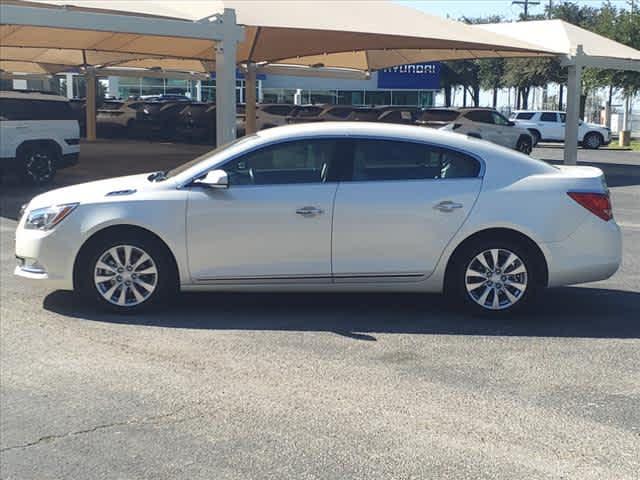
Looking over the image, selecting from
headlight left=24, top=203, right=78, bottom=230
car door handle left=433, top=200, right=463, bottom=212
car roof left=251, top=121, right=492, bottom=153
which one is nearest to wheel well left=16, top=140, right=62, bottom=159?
headlight left=24, top=203, right=78, bottom=230

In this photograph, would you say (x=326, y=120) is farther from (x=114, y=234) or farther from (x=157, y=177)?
(x=114, y=234)

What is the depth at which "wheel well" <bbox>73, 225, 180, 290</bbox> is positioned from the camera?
7.46 metres

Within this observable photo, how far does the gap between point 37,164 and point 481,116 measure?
56.5 feet

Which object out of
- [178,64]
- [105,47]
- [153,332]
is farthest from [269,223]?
[178,64]

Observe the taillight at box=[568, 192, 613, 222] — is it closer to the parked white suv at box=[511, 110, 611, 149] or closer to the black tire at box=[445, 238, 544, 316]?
the black tire at box=[445, 238, 544, 316]

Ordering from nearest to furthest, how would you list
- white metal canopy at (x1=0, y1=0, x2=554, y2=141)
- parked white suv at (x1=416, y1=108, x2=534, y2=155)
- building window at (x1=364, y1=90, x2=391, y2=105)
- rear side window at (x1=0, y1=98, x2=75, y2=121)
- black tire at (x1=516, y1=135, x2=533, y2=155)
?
1. white metal canopy at (x1=0, y1=0, x2=554, y2=141)
2. rear side window at (x1=0, y1=98, x2=75, y2=121)
3. parked white suv at (x1=416, y1=108, x2=534, y2=155)
4. black tire at (x1=516, y1=135, x2=533, y2=155)
5. building window at (x1=364, y1=90, x2=391, y2=105)

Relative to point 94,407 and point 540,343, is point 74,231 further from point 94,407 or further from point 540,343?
point 540,343

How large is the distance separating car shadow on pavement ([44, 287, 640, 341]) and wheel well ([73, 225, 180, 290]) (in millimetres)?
432

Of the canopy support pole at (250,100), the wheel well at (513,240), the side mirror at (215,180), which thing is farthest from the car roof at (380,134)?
the canopy support pole at (250,100)

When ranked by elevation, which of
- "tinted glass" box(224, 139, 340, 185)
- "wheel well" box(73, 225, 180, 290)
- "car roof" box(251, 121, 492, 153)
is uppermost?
"car roof" box(251, 121, 492, 153)

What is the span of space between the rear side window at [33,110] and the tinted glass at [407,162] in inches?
468

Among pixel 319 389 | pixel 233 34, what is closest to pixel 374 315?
pixel 319 389

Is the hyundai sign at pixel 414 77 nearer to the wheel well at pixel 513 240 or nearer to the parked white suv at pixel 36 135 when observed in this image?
the parked white suv at pixel 36 135

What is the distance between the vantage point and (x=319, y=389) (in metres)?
5.69
